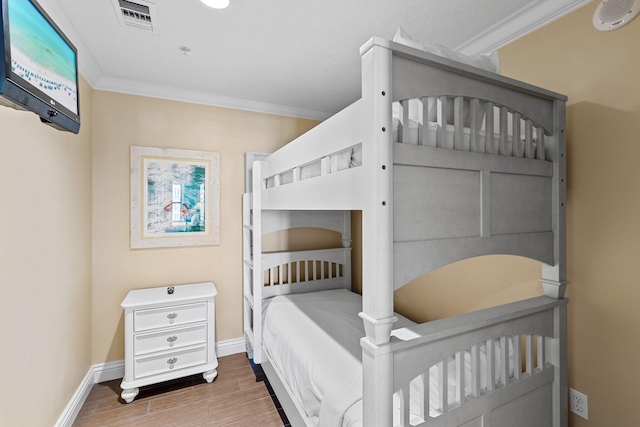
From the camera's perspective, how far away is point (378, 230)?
0.94 metres

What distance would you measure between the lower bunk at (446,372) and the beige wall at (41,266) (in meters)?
1.35

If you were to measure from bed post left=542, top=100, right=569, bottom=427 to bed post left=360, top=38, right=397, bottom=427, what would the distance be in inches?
37.5

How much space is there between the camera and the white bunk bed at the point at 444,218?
3.16ft

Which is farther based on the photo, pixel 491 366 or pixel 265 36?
pixel 265 36

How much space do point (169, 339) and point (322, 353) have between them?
1.40 meters

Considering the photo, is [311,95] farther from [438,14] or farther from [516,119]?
[516,119]

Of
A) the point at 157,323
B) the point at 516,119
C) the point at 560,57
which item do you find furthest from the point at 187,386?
the point at 560,57

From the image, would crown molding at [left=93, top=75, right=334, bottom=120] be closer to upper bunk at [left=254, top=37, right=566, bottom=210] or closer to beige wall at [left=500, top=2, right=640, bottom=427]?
upper bunk at [left=254, top=37, right=566, bottom=210]

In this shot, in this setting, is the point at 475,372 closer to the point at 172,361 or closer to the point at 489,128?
the point at 489,128

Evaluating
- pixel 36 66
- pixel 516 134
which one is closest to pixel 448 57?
pixel 516 134

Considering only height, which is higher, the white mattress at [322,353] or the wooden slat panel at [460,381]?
the wooden slat panel at [460,381]

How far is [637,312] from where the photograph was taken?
4.48 ft

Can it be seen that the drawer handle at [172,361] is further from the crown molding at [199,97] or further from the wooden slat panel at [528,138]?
the wooden slat panel at [528,138]

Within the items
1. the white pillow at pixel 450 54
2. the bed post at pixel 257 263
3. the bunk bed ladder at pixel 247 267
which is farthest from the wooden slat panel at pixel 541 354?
the bunk bed ladder at pixel 247 267
